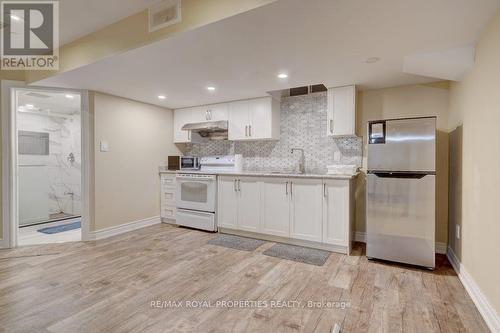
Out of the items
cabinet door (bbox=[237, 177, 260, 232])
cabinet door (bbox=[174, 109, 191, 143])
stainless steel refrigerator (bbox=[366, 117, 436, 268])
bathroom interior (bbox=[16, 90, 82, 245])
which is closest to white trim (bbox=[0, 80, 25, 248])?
bathroom interior (bbox=[16, 90, 82, 245])

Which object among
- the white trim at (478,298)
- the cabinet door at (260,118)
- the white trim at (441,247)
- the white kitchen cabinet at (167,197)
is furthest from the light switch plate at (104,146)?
the white trim at (441,247)

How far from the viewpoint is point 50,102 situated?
472 cm

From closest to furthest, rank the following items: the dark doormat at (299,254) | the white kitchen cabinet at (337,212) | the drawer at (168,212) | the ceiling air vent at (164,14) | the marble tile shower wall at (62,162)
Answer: the ceiling air vent at (164,14)
the dark doormat at (299,254)
the white kitchen cabinet at (337,212)
the drawer at (168,212)
the marble tile shower wall at (62,162)

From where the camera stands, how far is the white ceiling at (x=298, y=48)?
163cm

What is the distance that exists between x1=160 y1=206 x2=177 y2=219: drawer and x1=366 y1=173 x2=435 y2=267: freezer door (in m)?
3.13

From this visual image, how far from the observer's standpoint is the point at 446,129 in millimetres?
2984

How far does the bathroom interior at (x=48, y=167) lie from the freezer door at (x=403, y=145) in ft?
13.8

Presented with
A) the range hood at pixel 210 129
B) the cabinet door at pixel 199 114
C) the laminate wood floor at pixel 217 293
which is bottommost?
the laminate wood floor at pixel 217 293

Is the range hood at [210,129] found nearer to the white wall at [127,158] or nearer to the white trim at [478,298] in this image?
the white wall at [127,158]

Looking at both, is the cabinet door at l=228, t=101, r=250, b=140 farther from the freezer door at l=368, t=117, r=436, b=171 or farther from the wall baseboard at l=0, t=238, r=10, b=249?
the wall baseboard at l=0, t=238, r=10, b=249

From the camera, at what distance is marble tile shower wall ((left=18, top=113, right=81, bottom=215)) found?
5203 millimetres

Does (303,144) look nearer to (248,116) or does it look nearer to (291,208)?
(248,116)

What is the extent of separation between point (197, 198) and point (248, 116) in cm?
158

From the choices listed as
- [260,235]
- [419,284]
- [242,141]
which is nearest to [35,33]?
[242,141]
